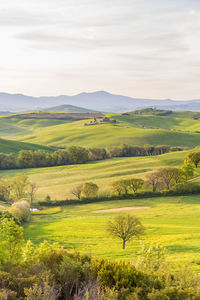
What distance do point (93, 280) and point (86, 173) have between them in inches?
3352

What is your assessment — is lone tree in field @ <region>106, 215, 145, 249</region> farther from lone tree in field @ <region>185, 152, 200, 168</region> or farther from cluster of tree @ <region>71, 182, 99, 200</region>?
lone tree in field @ <region>185, 152, 200, 168</region>

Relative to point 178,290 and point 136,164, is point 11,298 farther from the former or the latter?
point 136,164

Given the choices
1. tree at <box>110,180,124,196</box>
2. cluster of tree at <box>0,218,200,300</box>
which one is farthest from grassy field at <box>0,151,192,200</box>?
cluster of tree at <box>0,218,200,300</box>

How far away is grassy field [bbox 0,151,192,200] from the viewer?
272 feet

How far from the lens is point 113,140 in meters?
179

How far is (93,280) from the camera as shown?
16.5 m

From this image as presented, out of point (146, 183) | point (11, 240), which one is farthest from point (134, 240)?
point (146, 183)

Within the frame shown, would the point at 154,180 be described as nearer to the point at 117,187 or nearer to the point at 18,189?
the point at 117,187

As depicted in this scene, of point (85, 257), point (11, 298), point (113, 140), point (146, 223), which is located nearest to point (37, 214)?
point (146, 223)

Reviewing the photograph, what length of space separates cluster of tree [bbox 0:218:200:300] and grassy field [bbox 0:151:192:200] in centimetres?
5745

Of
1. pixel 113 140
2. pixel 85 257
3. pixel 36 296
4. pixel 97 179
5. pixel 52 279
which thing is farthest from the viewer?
pixel 113 140

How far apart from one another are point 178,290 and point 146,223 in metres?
35.4


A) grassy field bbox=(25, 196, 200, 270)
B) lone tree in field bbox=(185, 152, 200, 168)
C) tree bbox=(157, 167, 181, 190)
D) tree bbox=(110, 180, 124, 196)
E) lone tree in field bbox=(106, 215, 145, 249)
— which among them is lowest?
grassy field bbox=(25, 196, 200, 270)

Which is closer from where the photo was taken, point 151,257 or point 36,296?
point 36,296
